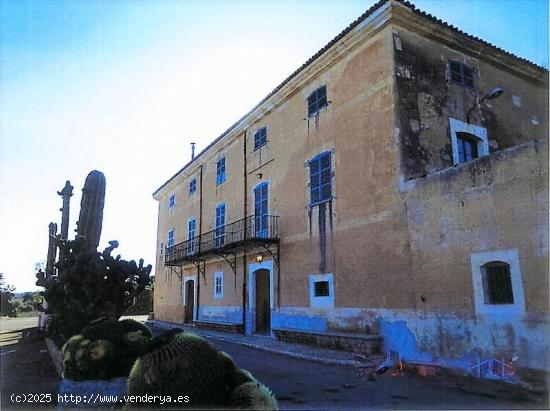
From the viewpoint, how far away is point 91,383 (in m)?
6.17

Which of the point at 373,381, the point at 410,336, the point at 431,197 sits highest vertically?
the point at 431,197

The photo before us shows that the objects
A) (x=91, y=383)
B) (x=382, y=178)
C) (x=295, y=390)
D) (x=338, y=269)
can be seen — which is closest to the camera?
(x=91, y=383)

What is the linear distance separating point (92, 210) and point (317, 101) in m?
7.33

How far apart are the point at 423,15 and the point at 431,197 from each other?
5075 millimetres

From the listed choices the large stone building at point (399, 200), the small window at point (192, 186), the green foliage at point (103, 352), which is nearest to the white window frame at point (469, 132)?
the large stone building at point (399, 200)

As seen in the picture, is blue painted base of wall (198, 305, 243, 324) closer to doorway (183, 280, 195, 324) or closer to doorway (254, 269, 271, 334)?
doorway (254, 269, 271, 334)

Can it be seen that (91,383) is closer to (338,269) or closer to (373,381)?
(373,381)

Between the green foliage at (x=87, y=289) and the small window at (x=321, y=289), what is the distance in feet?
15.9

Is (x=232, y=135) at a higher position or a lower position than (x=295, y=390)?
higher

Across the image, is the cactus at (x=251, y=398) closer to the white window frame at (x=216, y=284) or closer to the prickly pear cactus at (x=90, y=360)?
the prickly pear cactus at (x=90, y=360)

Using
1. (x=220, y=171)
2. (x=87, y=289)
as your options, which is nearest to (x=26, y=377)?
(x=87, y=289)

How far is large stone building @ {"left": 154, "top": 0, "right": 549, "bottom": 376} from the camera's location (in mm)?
7285

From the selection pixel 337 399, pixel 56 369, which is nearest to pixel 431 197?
pixel 337 399

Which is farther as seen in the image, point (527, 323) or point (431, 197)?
point (431, 197)
